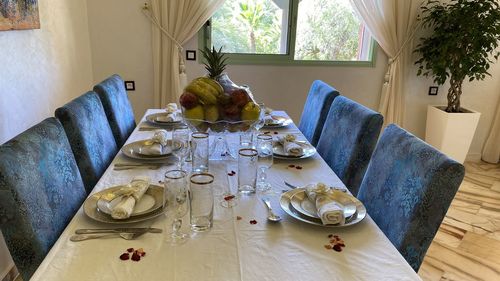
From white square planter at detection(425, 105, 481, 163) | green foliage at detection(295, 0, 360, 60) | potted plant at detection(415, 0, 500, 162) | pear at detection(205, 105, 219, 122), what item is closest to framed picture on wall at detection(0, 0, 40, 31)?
pear at detection(205, 105, 219, 122)

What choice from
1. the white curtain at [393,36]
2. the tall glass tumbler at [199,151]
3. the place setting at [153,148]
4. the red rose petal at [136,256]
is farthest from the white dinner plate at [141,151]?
the white curtain at [393,36]

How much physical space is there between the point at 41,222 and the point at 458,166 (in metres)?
1.20

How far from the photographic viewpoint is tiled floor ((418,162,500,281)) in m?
2.27

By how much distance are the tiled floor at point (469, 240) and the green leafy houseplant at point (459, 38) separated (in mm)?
974

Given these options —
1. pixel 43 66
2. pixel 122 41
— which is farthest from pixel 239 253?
pixel 122 41

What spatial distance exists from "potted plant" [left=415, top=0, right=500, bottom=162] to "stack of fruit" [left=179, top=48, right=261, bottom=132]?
97.7 inches

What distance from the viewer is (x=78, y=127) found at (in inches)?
64.9

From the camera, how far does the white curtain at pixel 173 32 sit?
3320 mm

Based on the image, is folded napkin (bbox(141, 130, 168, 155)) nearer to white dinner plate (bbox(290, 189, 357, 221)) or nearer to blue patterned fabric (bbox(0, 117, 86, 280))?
blue patterned fabric (bbox(0, 117, 86, 280))

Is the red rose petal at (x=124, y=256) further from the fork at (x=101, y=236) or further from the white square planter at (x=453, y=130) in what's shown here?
the white square planter at (x=453, y=130)

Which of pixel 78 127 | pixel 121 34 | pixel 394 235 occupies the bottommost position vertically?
pixel 394 235

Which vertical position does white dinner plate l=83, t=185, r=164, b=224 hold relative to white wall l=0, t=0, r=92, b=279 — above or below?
below

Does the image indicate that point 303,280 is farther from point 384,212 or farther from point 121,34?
point 121,34

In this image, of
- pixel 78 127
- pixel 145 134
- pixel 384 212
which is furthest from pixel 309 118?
pixel 78 127
